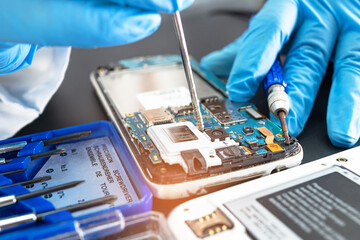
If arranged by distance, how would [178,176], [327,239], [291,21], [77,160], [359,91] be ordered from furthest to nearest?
1. [291,21]
2. [359,91]
3. [77,160]
4. [178,176]
5. [327,239]

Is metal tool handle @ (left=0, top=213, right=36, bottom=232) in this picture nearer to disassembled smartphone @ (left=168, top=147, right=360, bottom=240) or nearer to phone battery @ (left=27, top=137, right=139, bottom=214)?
phone battery @ (left=27, top=137, right=139, bottom=214)

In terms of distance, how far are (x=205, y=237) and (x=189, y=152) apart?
0.70 feet

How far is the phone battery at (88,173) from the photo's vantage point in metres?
0.80

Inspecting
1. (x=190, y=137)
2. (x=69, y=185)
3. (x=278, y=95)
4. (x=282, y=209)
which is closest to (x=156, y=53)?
(x=278, y=95)

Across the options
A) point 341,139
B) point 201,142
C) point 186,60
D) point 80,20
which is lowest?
point 341,139

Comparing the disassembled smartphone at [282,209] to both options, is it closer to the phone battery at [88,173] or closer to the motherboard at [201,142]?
the motherboard at [201,142]

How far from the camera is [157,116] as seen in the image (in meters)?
1.04

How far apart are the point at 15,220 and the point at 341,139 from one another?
831 millimetres

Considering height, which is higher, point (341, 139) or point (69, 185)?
point (69, 185)

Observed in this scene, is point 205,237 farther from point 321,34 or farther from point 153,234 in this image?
point 321,34

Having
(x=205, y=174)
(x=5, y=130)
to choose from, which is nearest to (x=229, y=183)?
(x=205, y=174)

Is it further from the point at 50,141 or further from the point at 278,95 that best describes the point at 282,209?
the point at 50,141

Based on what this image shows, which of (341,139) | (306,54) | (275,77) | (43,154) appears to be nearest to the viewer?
(43,154)

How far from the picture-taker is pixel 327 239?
634 millimetres
